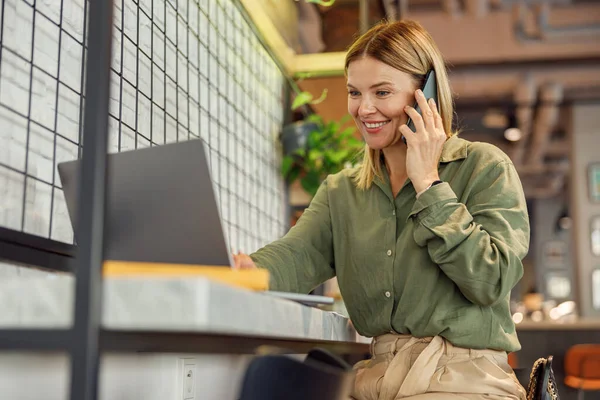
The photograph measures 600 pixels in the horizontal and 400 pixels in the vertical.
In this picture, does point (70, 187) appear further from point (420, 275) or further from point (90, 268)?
point (420, 275)

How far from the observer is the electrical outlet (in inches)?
65.4

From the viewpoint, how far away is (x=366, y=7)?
9.89 ft

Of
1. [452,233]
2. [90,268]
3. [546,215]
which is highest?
[546,215]

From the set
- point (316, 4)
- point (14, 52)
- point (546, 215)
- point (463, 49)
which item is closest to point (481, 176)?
point (14, 52)

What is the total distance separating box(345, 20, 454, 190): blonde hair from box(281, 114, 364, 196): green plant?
1.21 m

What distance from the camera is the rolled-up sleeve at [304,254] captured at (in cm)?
155

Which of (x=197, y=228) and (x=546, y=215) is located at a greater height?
(x=546, y=215)

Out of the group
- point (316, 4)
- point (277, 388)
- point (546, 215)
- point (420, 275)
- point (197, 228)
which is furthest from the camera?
point (546, 215)

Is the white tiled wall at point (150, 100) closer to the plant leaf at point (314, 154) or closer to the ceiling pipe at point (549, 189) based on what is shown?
the plant leaf at point (314, 154)

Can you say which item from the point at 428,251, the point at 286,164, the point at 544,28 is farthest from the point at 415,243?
the point at 544,28

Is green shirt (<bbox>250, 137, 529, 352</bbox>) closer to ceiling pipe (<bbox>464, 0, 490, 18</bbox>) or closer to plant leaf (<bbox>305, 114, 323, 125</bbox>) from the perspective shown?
plant leaf (<bbox>305, 114, 323, 125</bbox>)

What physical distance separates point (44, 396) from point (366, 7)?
226 cm

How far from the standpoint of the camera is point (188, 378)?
1.70 m

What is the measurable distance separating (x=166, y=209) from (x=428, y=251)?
1.98ft
